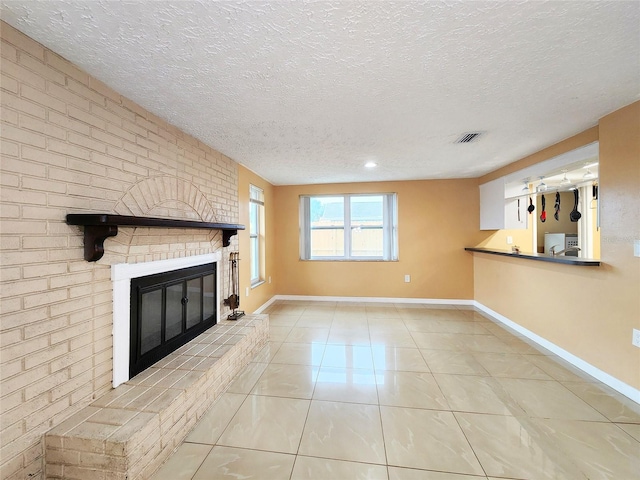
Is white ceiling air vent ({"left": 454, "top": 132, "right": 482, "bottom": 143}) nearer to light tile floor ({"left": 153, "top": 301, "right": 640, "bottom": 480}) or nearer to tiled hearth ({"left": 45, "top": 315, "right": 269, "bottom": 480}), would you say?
light tile floor ({"left": 153, "top": 301, "right": 640, "bottom": 480})

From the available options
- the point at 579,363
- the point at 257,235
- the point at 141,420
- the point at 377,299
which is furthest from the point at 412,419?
the point at 257,235

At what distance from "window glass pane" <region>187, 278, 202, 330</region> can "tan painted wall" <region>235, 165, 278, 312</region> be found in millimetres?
992

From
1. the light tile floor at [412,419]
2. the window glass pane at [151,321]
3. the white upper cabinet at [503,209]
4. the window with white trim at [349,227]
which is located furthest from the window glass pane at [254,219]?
the white upper cabinet at [503,209]

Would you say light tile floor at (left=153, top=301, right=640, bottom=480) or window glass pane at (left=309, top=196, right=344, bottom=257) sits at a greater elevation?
window glass pane at (left=309, top=196, right=344, bottom=257)

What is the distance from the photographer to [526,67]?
Result: 1.55 m

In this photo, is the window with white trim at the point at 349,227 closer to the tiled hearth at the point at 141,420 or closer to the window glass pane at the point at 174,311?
the window glass pane at the point at 174,311

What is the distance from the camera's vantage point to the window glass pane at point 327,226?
5.18m

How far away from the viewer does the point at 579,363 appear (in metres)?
2.55

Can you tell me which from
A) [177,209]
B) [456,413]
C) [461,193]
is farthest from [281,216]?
[456,413]

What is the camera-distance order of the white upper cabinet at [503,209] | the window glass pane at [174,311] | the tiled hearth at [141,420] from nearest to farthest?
the tiled hearth at [141,420] → the window glass pane at [174,311] → the white upper cabinet at [503,209]

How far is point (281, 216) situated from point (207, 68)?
3723 mm

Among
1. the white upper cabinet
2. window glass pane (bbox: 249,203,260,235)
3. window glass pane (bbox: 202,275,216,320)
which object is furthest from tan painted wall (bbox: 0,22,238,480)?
the white upper cabinet

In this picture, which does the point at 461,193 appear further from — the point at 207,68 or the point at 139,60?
the point at 139,60

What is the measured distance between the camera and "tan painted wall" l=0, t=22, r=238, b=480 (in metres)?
1.22
